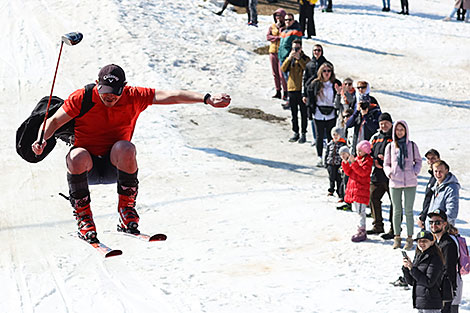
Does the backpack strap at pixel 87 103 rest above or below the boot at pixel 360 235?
above

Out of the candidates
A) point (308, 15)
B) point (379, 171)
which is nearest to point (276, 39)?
point (308, 15)

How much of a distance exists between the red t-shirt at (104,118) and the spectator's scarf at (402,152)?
512cm

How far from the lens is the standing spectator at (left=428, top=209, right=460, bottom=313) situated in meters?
9.14

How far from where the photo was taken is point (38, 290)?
11.0 meters

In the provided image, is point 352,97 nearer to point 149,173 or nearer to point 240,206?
point 240,206

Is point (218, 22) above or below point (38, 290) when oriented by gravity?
above

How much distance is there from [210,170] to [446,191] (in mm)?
6337

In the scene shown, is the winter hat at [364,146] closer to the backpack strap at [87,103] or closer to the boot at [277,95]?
the backpack strap at [87,103]

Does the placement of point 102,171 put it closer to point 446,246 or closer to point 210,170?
point 446,246

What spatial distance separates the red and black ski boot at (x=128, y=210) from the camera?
7957mm

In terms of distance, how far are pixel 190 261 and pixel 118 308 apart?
1653 millimetres

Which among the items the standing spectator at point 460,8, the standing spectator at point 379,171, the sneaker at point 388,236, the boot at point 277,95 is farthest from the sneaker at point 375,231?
the standing spectator at point 460,8

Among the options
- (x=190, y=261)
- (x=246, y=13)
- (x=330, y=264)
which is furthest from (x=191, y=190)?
(x=246, y=13)

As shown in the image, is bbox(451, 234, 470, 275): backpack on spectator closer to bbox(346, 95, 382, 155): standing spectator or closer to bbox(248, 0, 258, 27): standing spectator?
bbox(346, 95, 382, 155): standing spectator
